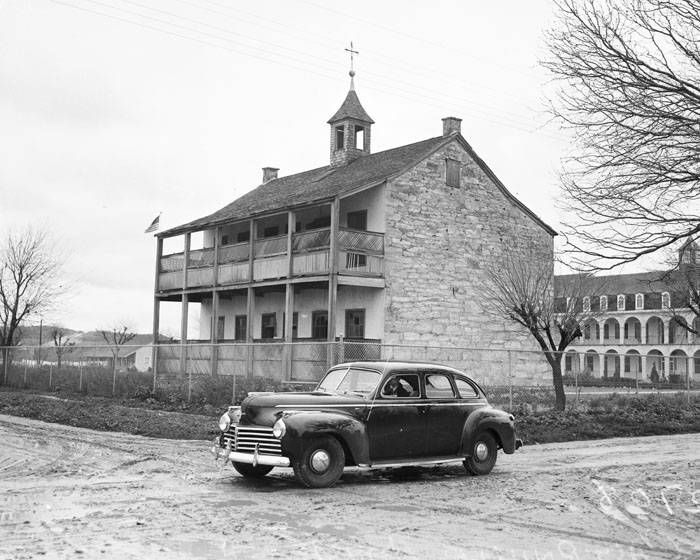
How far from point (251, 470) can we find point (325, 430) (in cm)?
134

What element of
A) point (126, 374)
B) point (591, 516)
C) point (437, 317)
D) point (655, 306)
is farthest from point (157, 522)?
point (655, 306)

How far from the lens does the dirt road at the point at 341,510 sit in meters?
7.48

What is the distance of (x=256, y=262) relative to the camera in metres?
31.8

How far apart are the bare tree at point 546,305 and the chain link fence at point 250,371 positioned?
0.58 metres

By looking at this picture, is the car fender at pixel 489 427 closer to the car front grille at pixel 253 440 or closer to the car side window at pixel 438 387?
the car side window at pixel 438 387

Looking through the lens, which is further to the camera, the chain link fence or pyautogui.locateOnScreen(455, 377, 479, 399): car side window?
the chain link fence

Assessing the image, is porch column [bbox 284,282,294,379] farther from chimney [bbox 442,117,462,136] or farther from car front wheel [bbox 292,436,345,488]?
car front wheel [bbox 292,436,345,488]

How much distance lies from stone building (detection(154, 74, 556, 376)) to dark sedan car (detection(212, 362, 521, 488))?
15.2 m

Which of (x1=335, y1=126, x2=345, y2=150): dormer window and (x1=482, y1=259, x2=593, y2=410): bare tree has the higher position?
(x1=335, y1=126, x2=345, y2=150): dormer window

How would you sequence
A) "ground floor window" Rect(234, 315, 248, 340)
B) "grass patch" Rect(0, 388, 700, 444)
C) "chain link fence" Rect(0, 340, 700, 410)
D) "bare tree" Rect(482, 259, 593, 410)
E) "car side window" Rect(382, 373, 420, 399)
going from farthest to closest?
"ground floor window" Rect(234, 315, 248, 340), "chain link fence" Rect(0, 340, 700, 410), "bare tree" Rect(482, 259, 593, 410), "grass patch" Rect(0, 388, 700, 444), "car side window" Rect(382, 373, 420, 399)

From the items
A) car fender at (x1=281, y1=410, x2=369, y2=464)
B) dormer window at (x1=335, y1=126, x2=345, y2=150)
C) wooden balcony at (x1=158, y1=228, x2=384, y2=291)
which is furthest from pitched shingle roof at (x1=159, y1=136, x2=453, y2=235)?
car fender at (x1=281, y1=410, x2=369, y2=464)

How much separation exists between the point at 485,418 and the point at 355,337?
17774 mm

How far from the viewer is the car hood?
11211 millimetres

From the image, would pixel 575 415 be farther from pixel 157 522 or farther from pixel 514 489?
pixel 157 522
